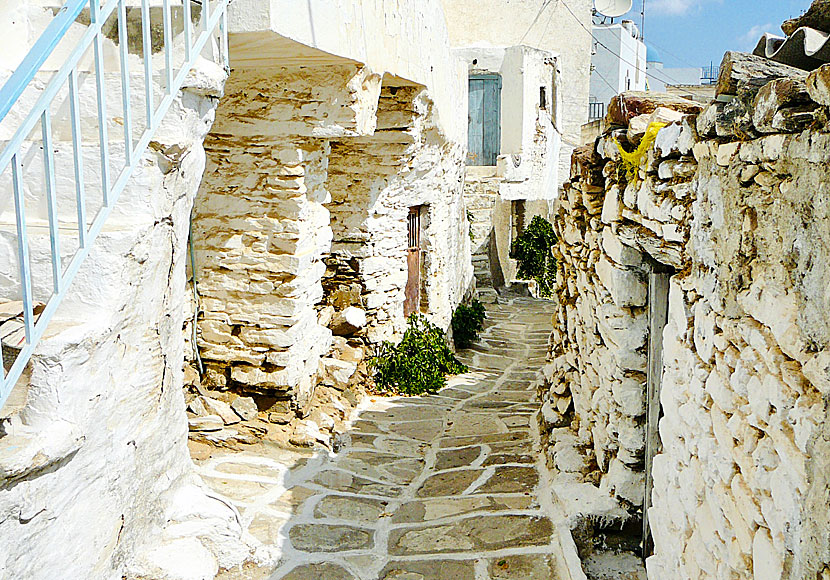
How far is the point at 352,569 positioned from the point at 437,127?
5.23 m

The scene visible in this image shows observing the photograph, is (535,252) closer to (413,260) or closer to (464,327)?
(464,327)

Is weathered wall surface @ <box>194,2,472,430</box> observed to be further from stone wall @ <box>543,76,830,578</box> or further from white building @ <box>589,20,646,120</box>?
white building @ <box>589,20,646,120</box>

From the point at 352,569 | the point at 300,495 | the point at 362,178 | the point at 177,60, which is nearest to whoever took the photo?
the point at 177,60

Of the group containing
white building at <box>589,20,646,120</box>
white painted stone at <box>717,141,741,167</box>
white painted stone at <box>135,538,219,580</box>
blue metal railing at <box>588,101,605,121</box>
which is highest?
white building at <box>589,20,646,120</box>

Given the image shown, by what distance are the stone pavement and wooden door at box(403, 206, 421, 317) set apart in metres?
2.01

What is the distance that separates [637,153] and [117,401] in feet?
8.46

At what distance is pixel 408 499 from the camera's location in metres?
4.88

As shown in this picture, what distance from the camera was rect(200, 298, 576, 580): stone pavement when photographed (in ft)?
13.0

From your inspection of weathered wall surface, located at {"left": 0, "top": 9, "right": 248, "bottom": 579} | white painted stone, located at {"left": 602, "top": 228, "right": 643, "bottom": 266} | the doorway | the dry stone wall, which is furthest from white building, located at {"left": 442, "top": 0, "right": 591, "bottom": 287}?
weathered wall surface, located at {"left": 0, "top": 9, "right": 248, "bottom": 579}

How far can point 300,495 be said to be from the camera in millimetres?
4750

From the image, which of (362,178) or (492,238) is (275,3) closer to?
(362,178)

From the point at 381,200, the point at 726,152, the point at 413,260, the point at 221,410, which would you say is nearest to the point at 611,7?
the point at 413,260

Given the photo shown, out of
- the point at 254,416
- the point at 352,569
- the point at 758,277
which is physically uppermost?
the point at 758,277

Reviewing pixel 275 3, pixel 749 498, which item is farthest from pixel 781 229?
pixel 275 3
